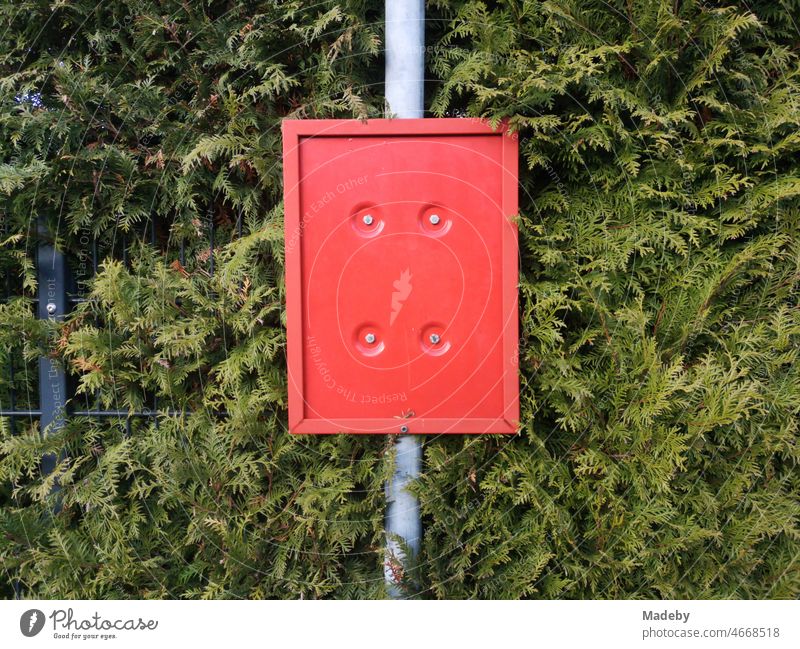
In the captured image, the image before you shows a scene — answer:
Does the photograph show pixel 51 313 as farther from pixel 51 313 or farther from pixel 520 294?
pixel 520 294

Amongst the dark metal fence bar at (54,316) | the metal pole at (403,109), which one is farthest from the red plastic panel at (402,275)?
the dark metal fence bar at (54,316)

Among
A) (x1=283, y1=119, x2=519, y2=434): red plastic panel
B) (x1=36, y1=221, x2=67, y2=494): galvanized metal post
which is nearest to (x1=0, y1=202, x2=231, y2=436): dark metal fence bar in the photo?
(x1=36, y1=221, x2=67, y2=494): galvanized metal post

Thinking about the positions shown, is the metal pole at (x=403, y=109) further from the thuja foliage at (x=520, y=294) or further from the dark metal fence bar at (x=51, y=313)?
the dark metal fence bar at (x=51, y=313)

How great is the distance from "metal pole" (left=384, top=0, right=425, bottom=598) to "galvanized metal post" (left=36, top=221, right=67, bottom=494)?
1.44 metres

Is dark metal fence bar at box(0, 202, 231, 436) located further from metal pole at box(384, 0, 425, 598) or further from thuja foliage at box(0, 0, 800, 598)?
metal pole at box(384, 0, 425, 598)

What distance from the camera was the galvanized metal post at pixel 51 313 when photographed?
6.41ft

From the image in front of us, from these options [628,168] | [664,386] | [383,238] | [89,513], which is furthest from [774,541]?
[89,513]

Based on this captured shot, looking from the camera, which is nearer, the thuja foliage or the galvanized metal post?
the thuja foliage

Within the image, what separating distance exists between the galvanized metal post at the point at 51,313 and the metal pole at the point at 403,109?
1443 millimetres

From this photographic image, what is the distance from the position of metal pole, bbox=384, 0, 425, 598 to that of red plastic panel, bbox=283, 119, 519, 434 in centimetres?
14

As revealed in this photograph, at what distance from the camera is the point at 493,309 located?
64.9 inches

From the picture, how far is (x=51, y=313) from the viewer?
6.47ft

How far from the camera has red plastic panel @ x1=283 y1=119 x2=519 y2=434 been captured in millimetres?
1600

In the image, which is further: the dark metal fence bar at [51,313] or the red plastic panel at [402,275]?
the dark metal fence bar at [51,313]
